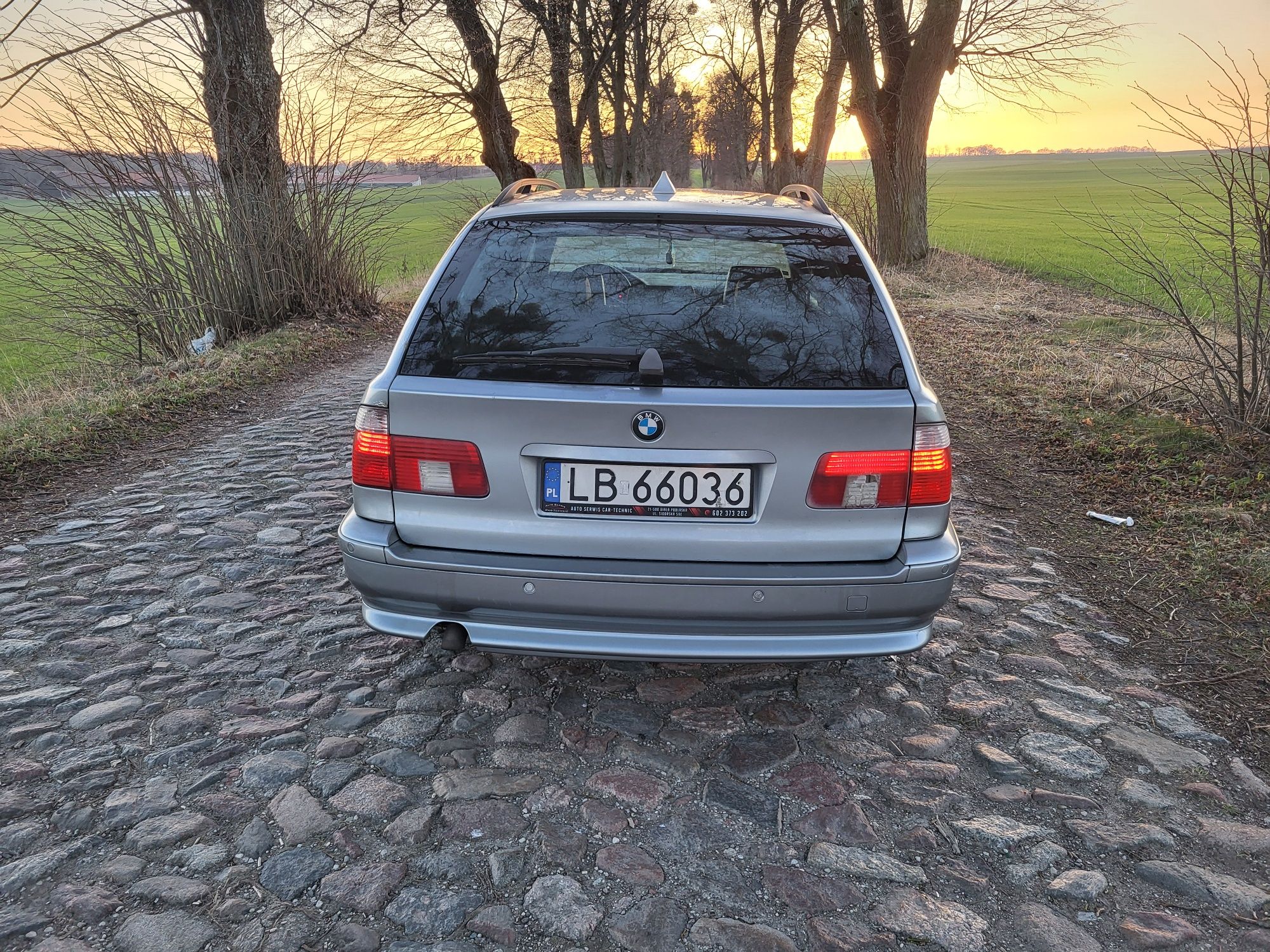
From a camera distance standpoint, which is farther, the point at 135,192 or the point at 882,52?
the point at 882,52

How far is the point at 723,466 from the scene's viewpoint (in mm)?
2650

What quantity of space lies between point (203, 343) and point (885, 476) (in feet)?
31.9

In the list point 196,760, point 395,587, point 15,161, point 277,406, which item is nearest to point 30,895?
point 196,760

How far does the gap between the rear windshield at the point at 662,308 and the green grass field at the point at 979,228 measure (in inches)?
96.3

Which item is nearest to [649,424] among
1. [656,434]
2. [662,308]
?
[656,434]

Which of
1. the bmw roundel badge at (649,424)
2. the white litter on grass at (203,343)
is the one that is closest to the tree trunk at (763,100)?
the white litter on grass at (203,343)

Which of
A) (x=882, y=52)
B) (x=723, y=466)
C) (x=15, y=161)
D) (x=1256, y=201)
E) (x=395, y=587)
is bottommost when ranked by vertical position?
(x=395, y=587)

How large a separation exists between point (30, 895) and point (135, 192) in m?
8.55

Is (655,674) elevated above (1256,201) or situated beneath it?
situated beneath

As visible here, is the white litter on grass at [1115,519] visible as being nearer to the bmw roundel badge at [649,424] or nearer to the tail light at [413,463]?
the bmw roundel badge at [649,424]

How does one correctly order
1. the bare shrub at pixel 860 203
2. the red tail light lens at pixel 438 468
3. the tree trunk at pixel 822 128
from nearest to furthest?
the red tail light lens at pixel 438 468, the bare shrub at pixel 860 203, the tree trunk at pixel 822 128

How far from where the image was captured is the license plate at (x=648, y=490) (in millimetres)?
2658

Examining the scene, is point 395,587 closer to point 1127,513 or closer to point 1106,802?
point 1106,802

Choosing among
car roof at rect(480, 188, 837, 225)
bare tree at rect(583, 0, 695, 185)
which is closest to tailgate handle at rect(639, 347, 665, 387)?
car roof at rect(480, 188, 837, 225)
